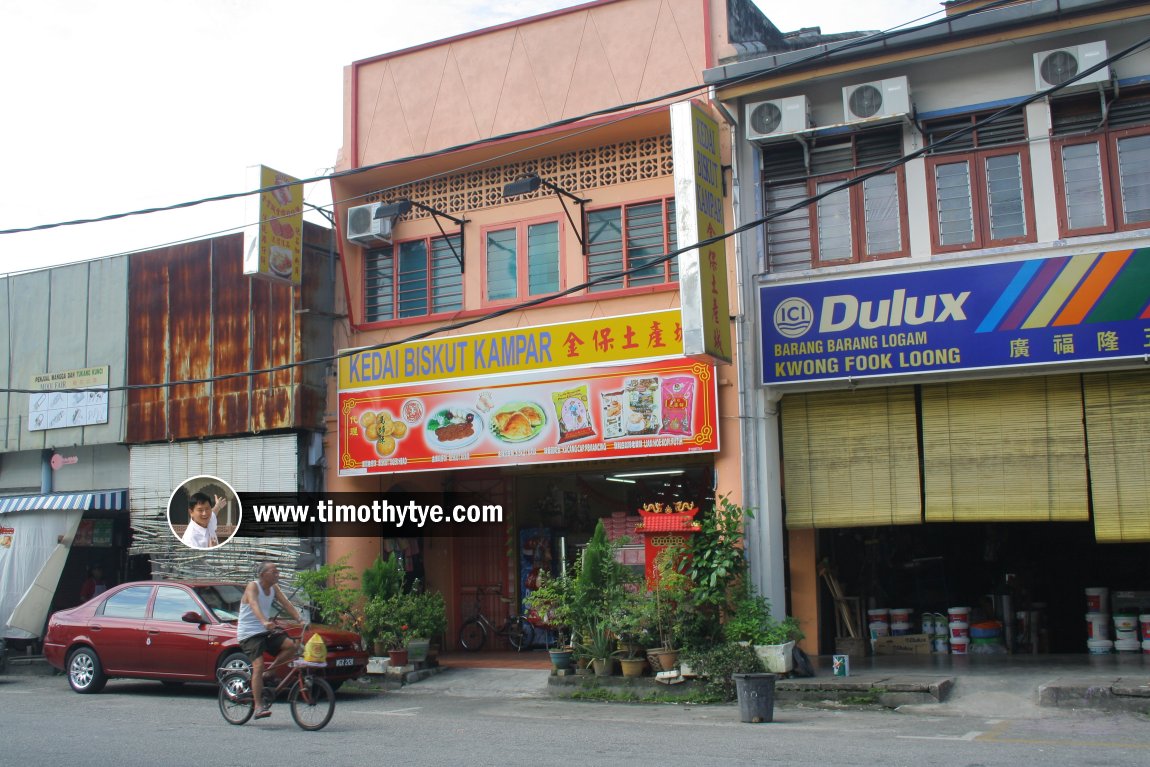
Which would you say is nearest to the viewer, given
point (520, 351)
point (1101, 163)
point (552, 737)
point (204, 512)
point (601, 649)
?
point (552, 737)

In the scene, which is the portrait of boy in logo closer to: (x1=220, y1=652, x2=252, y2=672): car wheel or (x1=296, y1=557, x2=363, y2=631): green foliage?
(x1=296, y1=557, x2=363, y2=631): green foliage

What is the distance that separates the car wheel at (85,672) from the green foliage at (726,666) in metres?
8.28

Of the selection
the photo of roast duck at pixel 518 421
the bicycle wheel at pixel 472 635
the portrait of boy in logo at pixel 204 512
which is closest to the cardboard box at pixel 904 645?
the photo of roast duck at pixel 518 421

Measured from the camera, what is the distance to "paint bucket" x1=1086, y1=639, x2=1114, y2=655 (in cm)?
1552

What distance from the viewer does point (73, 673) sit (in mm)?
15719

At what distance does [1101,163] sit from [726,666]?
25.2 ft

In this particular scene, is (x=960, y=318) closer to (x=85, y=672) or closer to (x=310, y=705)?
(x=310, y=705)

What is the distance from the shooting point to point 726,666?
13.6 m

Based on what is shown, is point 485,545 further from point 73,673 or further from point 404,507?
point 73,673

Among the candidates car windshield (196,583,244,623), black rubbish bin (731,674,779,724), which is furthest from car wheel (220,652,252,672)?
black rubbish bin (731,674,779,724)

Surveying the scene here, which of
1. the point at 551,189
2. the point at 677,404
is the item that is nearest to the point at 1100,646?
the point at 677,404

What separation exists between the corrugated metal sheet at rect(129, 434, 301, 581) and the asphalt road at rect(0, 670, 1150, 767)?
4214 millimetres

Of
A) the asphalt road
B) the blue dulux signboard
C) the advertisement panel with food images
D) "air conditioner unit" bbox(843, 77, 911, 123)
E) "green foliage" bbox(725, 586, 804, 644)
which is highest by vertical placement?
"air conditioner unit" bbox(843, 77, 911, 123)

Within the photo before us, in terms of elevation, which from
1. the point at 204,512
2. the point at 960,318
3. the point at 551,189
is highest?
the point at 551,189
